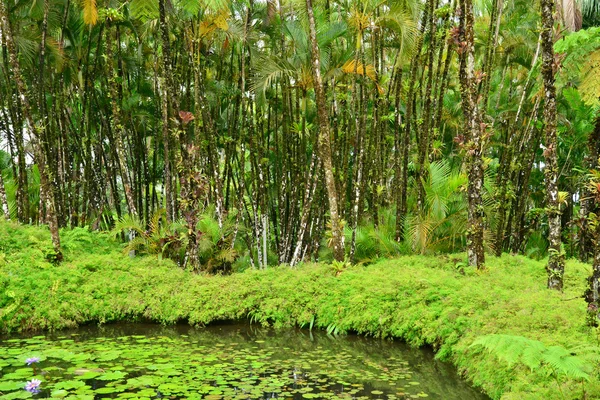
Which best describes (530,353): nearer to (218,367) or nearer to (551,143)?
(218,367)

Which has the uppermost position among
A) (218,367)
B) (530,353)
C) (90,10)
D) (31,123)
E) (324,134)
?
(90,10)

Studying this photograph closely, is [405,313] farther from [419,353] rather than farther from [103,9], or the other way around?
[103,9]

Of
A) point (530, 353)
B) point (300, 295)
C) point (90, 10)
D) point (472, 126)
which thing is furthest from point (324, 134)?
point (530, 353)

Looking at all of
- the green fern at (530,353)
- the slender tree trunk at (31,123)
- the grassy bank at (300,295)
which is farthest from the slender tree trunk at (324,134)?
the green fern at (530,353)

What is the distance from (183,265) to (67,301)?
8.17 ft

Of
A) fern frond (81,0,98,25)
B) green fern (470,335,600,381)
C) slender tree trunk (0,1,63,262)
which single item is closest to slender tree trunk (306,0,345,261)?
fern frond (81,0,98,25)

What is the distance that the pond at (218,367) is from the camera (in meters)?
4.27

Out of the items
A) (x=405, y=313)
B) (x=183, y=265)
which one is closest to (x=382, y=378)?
(x=405, y=313)

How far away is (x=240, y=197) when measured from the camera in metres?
10.8

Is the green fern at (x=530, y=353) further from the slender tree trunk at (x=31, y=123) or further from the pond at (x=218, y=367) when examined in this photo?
the slender tree trunk at (x=31, y=123)

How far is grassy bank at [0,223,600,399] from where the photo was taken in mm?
5695

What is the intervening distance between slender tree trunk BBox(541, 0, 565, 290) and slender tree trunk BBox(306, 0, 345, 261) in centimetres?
340

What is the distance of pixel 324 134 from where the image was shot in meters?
8.44

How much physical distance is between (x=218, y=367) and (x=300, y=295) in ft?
9.17
